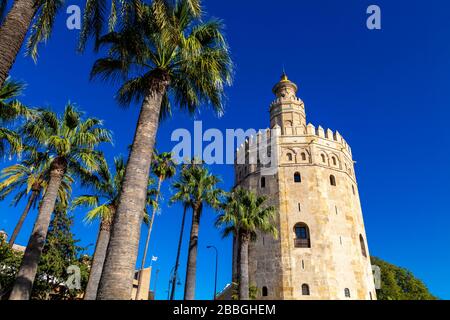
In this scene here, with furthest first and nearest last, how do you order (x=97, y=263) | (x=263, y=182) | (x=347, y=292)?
(x=263, y=182) → (x=347, y=292) → (x=97, y=263)

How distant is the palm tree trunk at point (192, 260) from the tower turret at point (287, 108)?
19912 mm

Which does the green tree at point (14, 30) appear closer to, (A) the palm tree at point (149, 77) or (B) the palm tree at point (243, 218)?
(A) the palm tree at point (149, 77)

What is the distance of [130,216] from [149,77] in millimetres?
4437

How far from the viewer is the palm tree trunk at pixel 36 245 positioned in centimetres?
1224

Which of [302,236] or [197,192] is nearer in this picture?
[197,192]

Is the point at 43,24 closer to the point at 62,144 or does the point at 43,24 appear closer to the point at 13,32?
the point at 13,32

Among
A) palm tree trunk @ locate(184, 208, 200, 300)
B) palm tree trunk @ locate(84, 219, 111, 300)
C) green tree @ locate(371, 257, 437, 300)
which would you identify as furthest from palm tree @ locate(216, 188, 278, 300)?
green tree @ locate(371, 257, 437, 300)

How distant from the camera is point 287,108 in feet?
135

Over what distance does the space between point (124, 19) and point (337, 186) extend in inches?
1201

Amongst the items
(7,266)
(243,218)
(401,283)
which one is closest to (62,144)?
(243,218)

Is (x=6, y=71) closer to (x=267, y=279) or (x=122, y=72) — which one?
(x=122, y=72)

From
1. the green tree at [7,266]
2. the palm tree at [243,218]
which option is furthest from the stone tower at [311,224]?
the green tree at [7,266]

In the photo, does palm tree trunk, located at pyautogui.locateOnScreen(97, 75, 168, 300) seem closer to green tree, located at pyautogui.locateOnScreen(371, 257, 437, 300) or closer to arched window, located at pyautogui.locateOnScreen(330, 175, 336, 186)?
arched window, located at pyautogui.locateOnScreen(330, 175, 336, 186)
